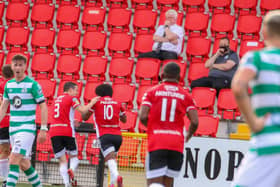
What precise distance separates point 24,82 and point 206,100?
5.32m

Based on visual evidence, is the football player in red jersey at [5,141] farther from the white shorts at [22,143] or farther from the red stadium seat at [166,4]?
the red stadium seat at [166,4]

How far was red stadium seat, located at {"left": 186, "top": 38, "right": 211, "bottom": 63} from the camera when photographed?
14703 millimetres

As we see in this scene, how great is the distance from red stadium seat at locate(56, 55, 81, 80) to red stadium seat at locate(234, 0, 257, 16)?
3760 mm

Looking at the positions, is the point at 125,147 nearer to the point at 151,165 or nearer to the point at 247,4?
the point at 151,165

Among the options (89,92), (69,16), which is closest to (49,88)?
(89,92)

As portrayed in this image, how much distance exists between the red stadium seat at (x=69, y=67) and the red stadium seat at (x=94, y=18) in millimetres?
1368

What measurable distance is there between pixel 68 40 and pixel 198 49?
3.04 m

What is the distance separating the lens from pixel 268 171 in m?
4.72

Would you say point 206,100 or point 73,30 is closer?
point 206,100

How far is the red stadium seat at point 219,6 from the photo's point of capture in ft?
51.9

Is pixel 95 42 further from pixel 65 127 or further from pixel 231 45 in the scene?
pixel 65 127

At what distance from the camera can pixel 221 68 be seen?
43.7 feet

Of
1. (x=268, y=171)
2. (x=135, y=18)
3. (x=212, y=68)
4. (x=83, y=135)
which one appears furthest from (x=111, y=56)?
(x=268, y=171)

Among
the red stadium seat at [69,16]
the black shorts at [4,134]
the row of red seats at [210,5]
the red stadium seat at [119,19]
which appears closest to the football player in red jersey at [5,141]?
the black shorts at [4,134]
